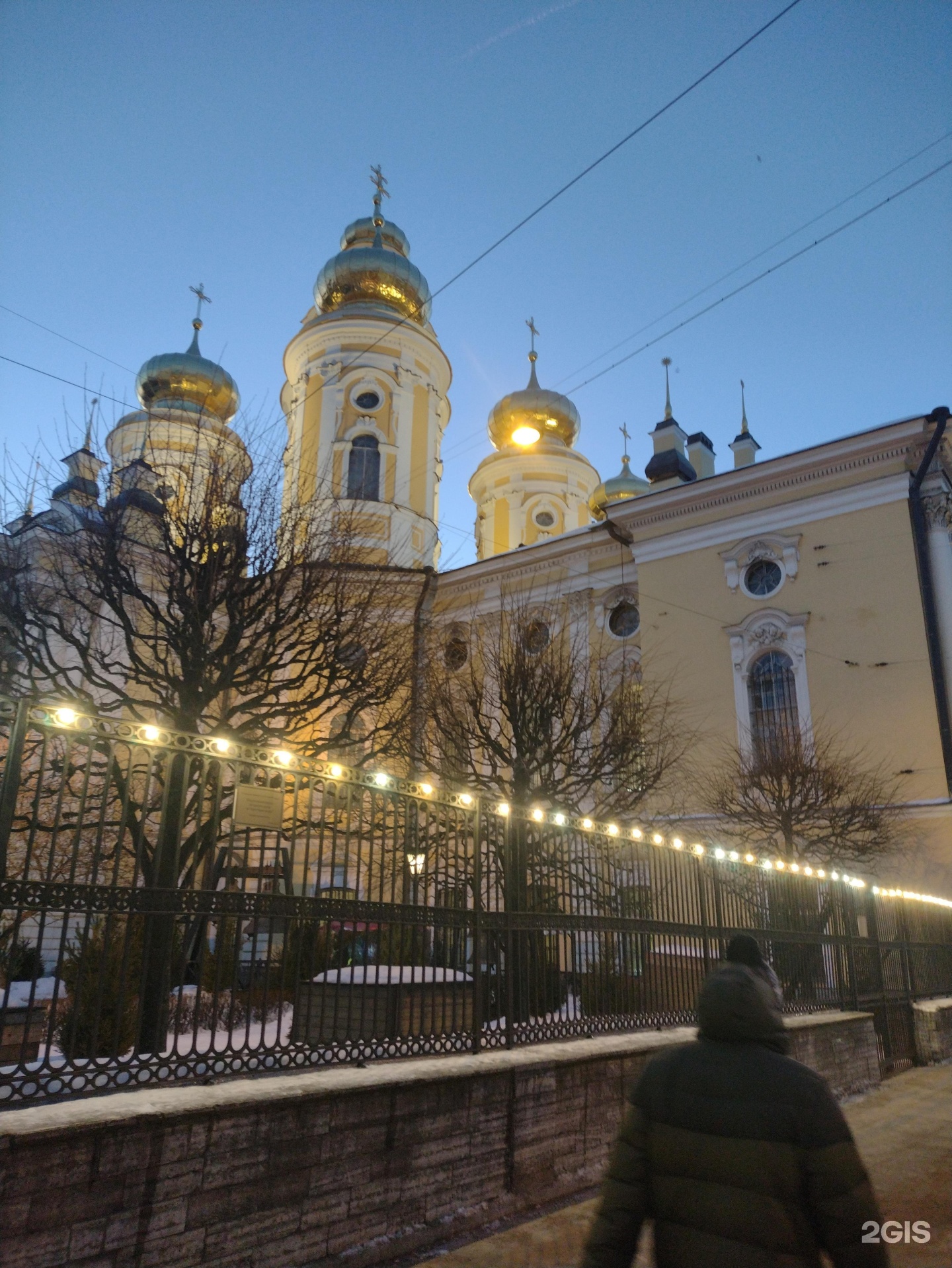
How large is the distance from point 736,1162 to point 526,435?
42488 millimetres

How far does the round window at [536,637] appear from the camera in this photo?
18500 millimetres

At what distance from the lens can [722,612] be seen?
24.6 meters

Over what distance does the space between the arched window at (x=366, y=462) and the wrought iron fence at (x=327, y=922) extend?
2339 centimetres

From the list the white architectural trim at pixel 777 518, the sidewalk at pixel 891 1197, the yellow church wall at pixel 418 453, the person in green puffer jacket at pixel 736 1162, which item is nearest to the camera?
the person in green puffer jacket at pixel 736 1162

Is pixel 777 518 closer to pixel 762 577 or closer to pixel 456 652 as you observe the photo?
pixel 762 577

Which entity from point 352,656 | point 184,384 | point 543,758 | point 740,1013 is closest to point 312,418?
point 184,384

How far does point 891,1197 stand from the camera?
663cm

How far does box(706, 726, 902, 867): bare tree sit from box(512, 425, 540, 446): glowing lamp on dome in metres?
25.1

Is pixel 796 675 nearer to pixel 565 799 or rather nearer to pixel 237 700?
pixel 565 799

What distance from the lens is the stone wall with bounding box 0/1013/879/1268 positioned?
404 cm

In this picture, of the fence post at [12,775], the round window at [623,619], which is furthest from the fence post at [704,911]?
the round window at [623,619]

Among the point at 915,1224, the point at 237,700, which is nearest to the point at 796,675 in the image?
the point at 237,700

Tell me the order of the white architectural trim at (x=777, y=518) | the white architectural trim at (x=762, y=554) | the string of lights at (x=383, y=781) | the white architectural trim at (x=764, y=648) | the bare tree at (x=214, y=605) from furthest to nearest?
the white architectural trim at (x=762, y=554), the white architectural trim at (x=764, y=648), the white architectural trim at (x=777, y=518), the bare tree at (x=214, y=605), the string of lights at (x=383, y=781)

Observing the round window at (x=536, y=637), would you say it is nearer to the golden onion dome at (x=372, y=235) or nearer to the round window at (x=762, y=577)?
the round window at (x=762, y=577)
